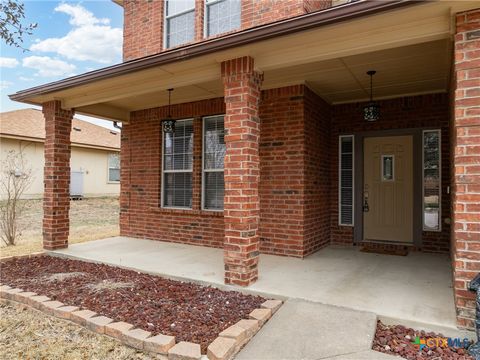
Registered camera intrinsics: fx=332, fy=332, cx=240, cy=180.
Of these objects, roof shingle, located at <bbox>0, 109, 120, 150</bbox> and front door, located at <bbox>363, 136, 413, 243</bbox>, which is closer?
front door, located at <bbox>363, 136, 413, 243</bbox>

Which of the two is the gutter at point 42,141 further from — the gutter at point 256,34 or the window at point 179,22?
the gutter at point 256,34

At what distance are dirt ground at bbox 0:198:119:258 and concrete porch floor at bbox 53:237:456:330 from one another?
3.94ft

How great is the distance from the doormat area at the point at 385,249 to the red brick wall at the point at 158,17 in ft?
14.4

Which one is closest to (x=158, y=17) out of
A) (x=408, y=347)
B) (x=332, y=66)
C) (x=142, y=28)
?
(x=142, y=28)

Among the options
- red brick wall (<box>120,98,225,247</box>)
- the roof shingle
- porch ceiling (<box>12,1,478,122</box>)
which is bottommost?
red brick wall (<box>120,98,225,247</box>)

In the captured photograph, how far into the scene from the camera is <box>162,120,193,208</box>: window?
706 cm

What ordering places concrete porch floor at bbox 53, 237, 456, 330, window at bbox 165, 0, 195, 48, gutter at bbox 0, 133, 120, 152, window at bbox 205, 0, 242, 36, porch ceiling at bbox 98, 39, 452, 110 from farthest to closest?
gutter at bbox 0, 133, 120, 152
window at bbox 165, 0, 195, 48
window at bbox 205, 0, 242, 36
porch ceiling at bbox 98, 39, 452, 110
concrete porch floor at bbox 53, 237, 456, 330

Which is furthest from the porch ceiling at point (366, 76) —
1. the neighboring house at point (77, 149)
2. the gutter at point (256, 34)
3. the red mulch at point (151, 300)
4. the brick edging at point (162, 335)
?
the neighboring house at point (77, 149)

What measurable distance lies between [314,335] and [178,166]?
16.5 ft

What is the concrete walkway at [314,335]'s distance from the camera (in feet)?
8.64

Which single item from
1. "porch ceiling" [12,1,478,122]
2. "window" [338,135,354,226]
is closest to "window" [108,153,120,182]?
"porch ceiling" [12,1,478,122]

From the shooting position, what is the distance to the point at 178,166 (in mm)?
7199

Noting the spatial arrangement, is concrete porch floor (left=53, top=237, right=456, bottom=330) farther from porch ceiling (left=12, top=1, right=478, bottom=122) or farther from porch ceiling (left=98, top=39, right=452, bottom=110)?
porch ceiling (left=98, top=39, right=452, bottom=110)

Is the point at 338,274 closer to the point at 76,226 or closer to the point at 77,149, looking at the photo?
the point at 76,226
